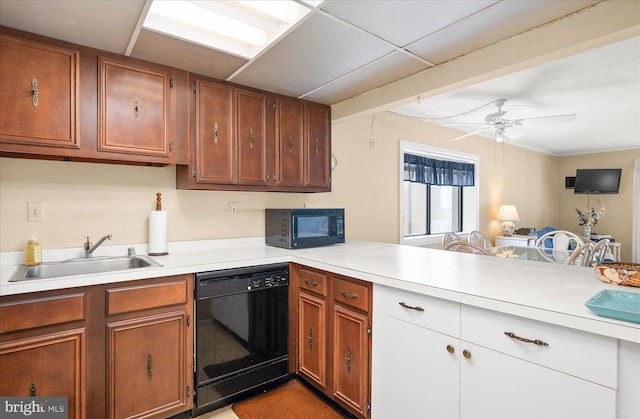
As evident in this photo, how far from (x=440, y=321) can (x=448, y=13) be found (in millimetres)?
1416

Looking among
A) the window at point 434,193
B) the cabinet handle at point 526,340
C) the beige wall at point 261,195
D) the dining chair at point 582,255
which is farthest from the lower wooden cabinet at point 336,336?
the window at point 434,193

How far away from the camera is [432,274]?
63.2 inches

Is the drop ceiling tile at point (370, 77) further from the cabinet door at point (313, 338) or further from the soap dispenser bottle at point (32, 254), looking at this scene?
the soap dispenser bottle at point (32, 254)

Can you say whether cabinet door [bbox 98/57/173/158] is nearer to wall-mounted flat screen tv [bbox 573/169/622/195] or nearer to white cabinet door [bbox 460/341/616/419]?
white cabinet door [bbox 460/341/616/419]

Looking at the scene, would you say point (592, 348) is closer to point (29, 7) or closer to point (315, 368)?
point (315, 368)

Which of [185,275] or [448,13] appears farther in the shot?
[185,275]

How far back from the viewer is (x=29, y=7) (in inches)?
57.9

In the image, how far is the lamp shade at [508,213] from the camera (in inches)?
211

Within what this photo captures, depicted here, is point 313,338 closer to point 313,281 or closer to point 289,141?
point 313,281

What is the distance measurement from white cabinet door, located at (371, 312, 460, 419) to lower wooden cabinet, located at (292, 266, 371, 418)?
8cm

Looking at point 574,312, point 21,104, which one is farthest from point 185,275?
point 574,312

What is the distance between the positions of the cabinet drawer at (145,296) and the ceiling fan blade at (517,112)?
374 cm

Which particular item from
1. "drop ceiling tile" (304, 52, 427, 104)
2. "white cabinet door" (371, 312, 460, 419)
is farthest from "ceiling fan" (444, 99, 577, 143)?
"white cabinet door" (371, 312, 460, 419)

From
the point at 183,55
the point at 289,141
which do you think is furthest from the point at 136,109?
the point at 289,141
